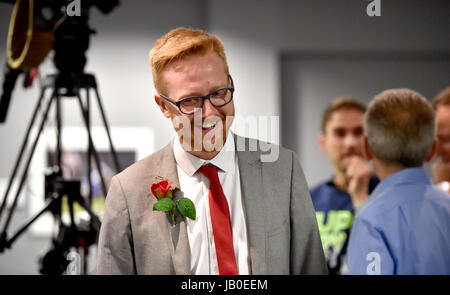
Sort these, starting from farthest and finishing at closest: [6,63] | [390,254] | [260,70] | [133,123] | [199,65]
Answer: [133,123] → [6,63] → [260,70] → [390,254] → [199,65]

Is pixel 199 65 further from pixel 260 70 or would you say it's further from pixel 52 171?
pixel 52 171

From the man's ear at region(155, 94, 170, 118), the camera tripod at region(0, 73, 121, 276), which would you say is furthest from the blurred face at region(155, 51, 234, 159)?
the camera tripod at region(0, 73, 121, 276)

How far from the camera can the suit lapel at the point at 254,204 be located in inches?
30.6

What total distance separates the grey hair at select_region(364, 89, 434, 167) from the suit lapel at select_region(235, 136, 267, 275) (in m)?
0.30

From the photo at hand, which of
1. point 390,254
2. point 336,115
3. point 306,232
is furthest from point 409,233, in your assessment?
point 336,115

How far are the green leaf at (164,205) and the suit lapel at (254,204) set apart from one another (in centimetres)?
11

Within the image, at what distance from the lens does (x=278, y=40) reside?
118 cm

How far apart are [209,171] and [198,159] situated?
3 centimetres

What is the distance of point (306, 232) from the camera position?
0.81m

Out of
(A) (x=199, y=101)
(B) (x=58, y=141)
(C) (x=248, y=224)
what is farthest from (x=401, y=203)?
(B) (x=58, y=141)

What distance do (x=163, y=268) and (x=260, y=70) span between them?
20.0 inches

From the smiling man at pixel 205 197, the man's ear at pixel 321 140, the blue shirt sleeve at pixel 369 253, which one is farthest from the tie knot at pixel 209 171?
the man's ear at pixel 321 140

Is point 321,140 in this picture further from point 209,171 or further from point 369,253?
point 209,171

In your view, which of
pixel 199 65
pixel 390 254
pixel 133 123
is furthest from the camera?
pixel 133 123
